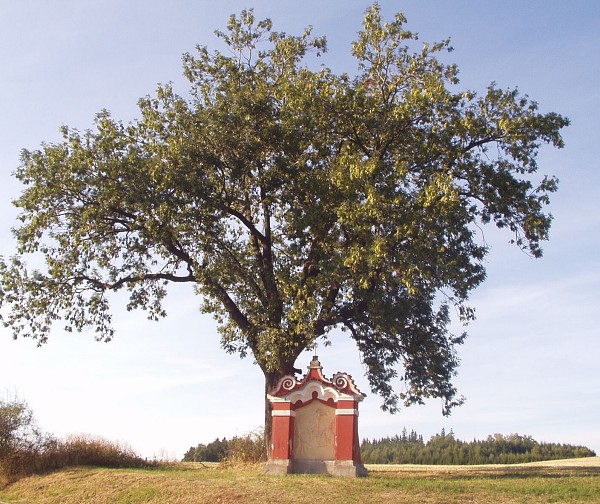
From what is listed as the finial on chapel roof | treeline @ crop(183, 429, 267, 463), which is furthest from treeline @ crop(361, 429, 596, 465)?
the finial on chapel roof

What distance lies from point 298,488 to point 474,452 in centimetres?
3562

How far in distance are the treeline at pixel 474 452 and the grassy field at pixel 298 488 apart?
2466 cm

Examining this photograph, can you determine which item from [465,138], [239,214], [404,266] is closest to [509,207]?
[465,138]

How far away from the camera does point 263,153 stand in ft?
80.2

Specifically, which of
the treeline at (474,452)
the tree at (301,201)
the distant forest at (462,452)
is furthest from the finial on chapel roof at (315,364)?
the treeline at (474,452)

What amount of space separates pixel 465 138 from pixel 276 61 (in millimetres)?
8340

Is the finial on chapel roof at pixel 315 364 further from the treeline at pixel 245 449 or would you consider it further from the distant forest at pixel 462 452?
the distant forest at pixel 462 452

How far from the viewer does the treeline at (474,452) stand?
152 feet

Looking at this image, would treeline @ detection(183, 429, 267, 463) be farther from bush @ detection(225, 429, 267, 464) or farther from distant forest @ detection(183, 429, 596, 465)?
distant forest @ detection(183, 429, 596, 465)

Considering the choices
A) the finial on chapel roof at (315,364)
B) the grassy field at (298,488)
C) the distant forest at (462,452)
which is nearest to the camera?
the grassy field at (298,488)

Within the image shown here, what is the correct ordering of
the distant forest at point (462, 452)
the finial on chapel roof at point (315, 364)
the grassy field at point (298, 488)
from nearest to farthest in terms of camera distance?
the grassy field at point (298, 488)
the finial on chapel roof at point (315, 364)
the distant forest at point (462, 452)

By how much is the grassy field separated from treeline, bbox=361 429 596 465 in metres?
24.7

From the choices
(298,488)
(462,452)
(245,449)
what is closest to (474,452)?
(462,452)

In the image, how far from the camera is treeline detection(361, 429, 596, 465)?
152 ft
